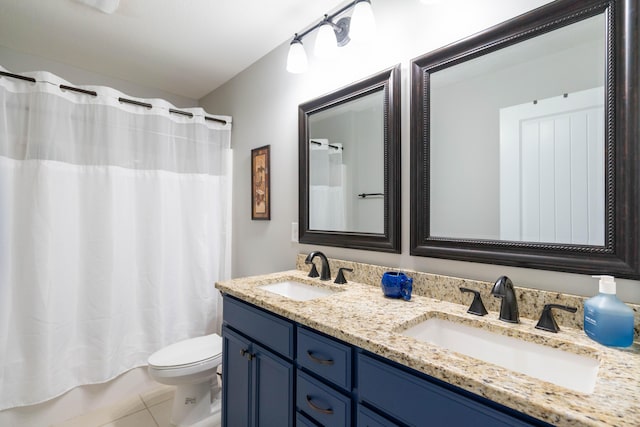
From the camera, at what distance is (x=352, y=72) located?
1.58m

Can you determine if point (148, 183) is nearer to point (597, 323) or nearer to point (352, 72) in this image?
point (352, 72)

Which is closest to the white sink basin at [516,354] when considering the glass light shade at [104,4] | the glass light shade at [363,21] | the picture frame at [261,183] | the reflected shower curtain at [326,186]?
the reflected shower curtain at [326,186]

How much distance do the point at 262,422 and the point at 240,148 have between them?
6.07 feet

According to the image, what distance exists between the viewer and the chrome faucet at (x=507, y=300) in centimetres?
96

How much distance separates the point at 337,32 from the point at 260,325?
4.82 feet

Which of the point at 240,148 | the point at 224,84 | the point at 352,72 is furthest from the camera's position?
the point at 224,84

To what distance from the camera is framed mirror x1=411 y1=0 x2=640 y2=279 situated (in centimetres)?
85

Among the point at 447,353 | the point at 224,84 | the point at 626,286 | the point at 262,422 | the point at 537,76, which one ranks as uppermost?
the point at 224,84

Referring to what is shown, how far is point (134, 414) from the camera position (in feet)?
6.25

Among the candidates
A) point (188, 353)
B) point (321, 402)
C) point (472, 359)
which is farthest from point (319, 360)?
point (188, 353)

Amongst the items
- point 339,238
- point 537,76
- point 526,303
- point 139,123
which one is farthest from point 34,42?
point 526,303

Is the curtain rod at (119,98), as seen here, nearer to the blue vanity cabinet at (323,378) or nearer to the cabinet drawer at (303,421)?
the blue vanity cabinet at (323,378)

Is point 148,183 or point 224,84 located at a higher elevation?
point 224,84

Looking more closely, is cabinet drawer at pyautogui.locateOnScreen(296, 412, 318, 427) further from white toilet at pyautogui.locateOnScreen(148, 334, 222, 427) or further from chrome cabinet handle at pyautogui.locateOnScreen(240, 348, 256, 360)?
white toilet at pyautogui.locateOnScreen(148, 334, 222, 427)
